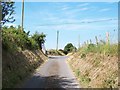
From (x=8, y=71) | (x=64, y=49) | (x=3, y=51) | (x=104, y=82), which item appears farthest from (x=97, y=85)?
(x=64, y=49)

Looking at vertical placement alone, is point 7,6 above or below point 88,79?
above

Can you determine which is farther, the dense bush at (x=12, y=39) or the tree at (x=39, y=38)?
the tree at (x=39, y=38)

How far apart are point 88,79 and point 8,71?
452 centimetres

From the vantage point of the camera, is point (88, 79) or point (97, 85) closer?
point (97, 85)

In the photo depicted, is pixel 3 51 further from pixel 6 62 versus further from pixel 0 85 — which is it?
pixel 0 85

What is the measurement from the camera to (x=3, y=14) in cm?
1555

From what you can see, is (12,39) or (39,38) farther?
(39,38)

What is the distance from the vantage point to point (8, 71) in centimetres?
1642

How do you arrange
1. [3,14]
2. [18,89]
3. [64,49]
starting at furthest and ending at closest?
[64,49]
[3,14]
[18,89]

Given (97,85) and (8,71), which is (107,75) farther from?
(8,71)

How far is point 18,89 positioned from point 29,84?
6.17ft

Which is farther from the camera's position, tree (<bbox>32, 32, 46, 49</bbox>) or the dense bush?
tree (<bbox>32, 32, 46, 49</bbox>)

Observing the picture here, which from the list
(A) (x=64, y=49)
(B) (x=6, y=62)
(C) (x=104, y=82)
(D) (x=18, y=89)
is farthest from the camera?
(A) (x=64, y=49)

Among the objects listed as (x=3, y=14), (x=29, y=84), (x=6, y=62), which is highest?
(x=3, y=14)
